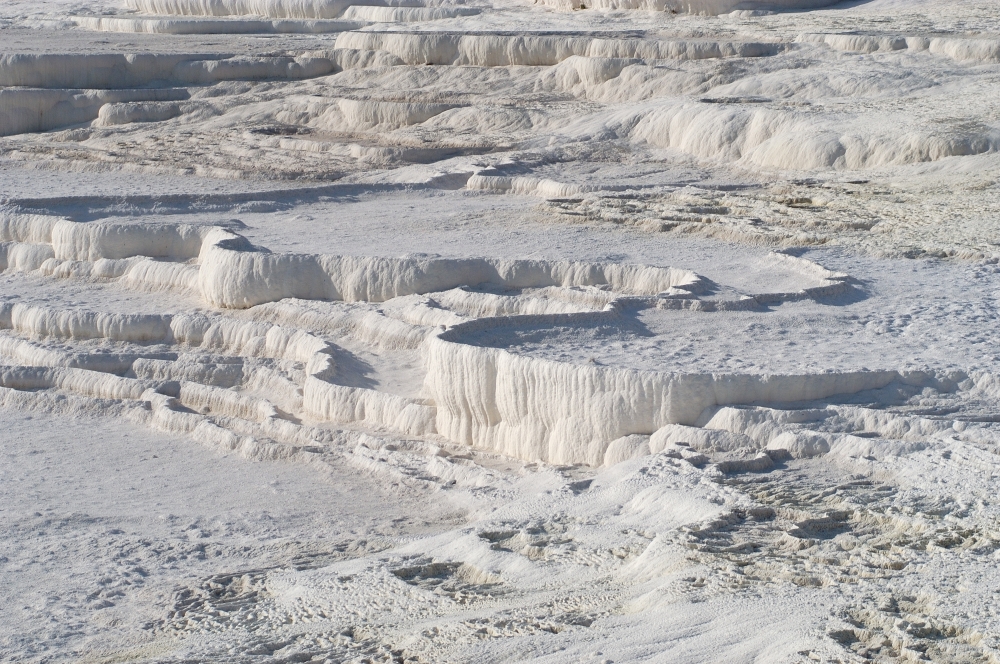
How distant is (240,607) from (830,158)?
655cm

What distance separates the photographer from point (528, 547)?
4.50m

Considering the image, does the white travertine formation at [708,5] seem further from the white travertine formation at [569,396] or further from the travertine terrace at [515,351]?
the white travertine formation at [569,396]

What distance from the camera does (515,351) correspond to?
588 cm

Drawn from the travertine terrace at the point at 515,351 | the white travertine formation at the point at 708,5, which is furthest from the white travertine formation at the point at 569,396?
the white travertine formation at the point at 708,5

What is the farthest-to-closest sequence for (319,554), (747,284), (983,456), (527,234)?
(527,234) → (747,284) → (319,554) → (983,456)

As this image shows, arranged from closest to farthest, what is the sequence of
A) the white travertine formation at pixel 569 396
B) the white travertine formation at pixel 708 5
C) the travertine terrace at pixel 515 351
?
the travertine terrace at pixel 515 351 < the white travertine formation at pixel 569 396 < the white travertine formation at pixel 708 5

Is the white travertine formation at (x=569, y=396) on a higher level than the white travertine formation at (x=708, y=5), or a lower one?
lower

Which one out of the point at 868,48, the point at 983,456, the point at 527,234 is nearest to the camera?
the point at 983,456

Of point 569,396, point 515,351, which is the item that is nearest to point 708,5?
point 515,351

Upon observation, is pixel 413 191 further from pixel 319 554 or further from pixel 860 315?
pixel 319 554

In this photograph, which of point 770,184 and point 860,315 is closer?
point 860,315

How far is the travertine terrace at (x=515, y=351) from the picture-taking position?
4.15 metres

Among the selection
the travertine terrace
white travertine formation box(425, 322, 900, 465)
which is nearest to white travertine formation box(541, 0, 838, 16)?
the travertine terrace

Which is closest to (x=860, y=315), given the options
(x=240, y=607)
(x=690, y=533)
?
(x=690, y=533)
